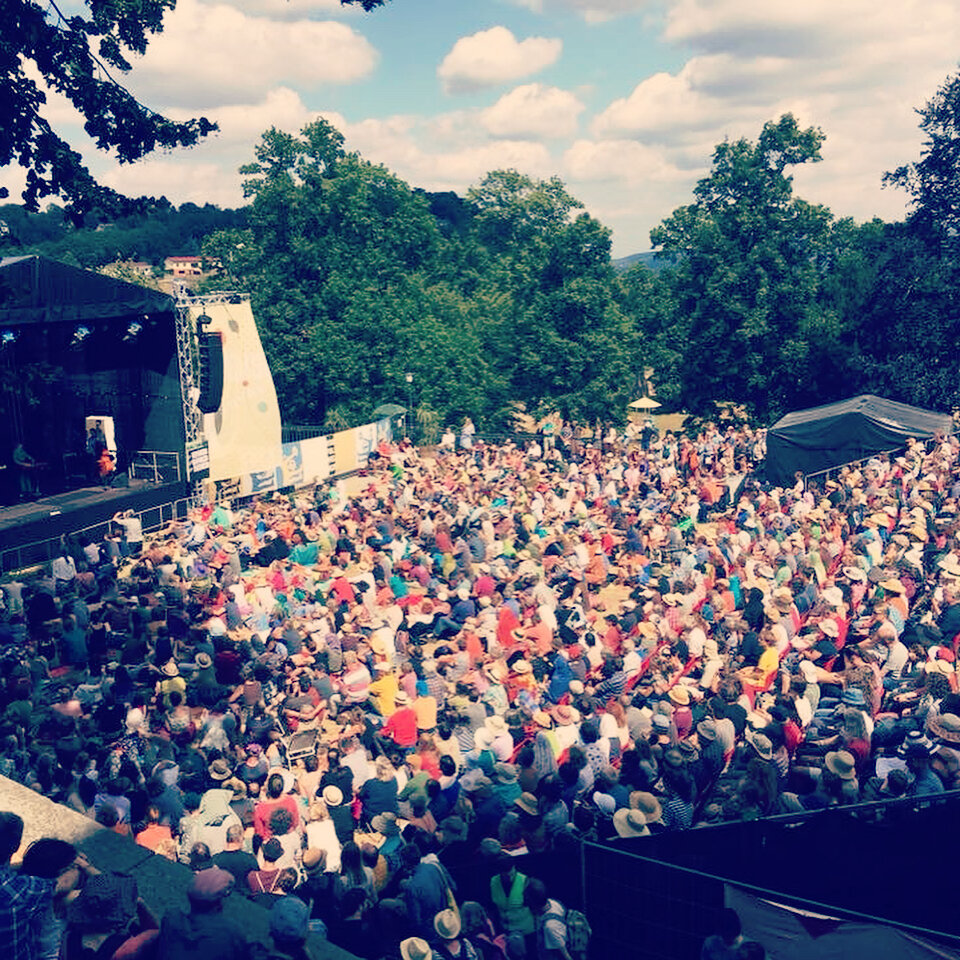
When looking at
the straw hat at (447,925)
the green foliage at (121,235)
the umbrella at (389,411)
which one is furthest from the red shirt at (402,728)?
the green foliage at (121,235)

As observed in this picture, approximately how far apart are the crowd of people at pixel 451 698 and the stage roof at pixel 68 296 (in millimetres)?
5308

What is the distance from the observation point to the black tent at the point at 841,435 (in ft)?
69.7

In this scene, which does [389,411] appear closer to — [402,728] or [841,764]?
[402,728]

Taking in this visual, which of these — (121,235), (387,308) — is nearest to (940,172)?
(387,308)

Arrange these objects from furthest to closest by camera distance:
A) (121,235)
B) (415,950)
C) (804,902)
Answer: (121,235), (415,950), (804,902)

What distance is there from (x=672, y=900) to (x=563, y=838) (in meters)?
0.92

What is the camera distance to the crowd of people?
5.88 metres

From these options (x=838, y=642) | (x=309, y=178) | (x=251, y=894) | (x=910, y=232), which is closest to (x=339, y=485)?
(x=838, y=642)

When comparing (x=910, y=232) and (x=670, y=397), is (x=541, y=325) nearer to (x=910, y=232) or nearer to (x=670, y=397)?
(x=670, y=397)

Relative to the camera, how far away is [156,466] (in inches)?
891

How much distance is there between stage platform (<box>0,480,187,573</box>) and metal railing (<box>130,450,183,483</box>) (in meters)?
0.35

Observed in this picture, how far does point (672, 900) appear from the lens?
217 inches

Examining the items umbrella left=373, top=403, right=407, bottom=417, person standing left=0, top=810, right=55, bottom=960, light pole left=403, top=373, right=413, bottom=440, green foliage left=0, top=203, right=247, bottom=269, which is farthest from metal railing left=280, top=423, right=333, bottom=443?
green foliage left=0, top=203, right=247, bottom=269

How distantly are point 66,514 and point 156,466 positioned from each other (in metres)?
4.01
